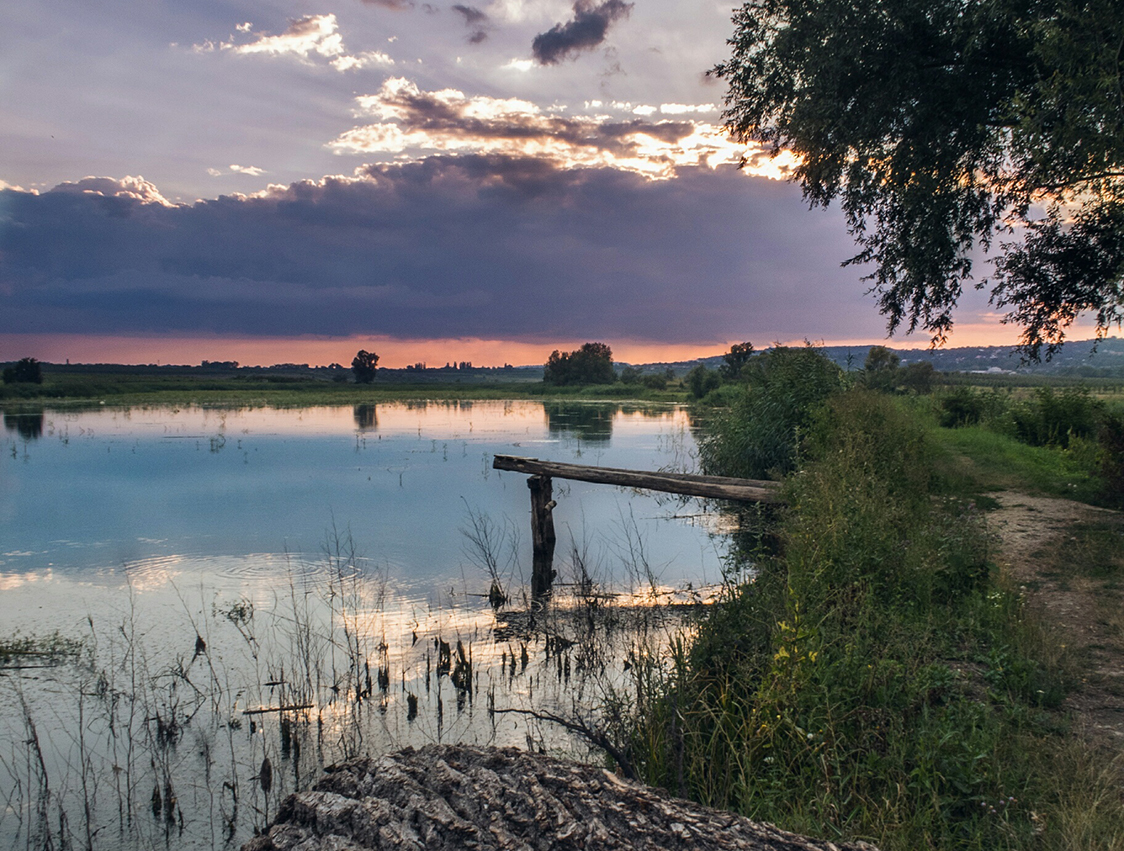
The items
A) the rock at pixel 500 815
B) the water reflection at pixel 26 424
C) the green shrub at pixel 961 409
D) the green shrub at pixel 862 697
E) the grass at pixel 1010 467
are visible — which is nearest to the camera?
the rock at pixel 500 815

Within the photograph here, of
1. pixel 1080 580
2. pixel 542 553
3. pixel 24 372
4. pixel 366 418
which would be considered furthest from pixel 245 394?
pixel 1080 580

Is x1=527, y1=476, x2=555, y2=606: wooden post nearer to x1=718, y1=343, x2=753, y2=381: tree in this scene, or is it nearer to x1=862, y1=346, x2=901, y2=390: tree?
x1=862, y1=346, x2=901, y2=390: tree

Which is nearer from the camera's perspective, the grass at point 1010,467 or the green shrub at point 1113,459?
the green shrub at point 1113,459

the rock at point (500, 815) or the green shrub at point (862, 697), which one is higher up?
the rock at point (500, 815)

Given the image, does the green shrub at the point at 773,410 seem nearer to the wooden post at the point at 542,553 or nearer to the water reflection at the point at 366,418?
the wooden post at the point at 542,553

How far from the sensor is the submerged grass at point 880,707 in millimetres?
3828

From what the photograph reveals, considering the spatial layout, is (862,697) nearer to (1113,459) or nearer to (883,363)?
(1113,459)

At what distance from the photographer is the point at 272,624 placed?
953 centimetres

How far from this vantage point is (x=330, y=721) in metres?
6.74

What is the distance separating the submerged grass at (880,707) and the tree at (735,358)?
168ft

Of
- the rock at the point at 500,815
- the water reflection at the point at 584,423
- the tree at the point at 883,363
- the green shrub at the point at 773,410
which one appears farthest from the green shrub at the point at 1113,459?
the tree at the point at 883,363

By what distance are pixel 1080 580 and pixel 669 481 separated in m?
5.21

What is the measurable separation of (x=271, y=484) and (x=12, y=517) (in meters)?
6.40

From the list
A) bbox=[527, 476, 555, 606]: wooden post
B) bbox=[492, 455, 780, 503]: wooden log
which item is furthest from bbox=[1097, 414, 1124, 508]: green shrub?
bbox=[527, 476, 555, 606]: wooden post
